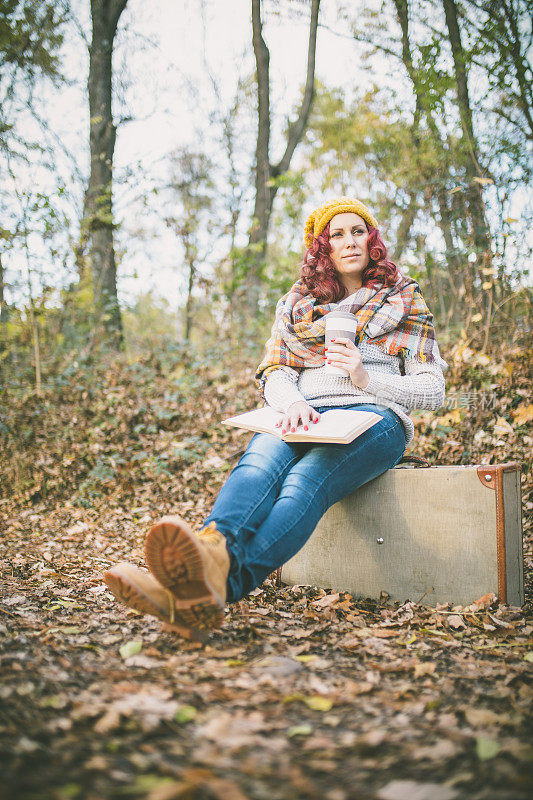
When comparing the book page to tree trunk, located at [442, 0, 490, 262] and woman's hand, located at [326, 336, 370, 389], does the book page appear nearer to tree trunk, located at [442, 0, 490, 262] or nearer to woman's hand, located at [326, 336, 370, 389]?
woman's hand, located at [326, 336, 370, 389]

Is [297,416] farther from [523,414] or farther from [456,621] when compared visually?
[523,414]

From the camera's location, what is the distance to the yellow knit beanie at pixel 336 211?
2.92 meters

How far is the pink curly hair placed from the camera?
2.83 metres

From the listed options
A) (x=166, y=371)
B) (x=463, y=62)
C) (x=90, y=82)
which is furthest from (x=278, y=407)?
(x=90, y=82)

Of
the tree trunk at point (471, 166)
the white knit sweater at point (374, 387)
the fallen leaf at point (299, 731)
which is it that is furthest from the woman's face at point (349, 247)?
the tree trunk at point (471, 166)

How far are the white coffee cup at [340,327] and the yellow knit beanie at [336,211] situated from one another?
75cm

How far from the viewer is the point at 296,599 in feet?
8.54

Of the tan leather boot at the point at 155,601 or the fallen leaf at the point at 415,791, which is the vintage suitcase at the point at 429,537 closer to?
the tan leather boot at the point at 155,601

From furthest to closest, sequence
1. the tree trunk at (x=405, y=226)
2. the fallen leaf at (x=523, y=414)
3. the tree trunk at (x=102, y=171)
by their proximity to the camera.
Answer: the tree trunk at (x=102, y=171) < the tree trunk at (x=405, y=226) < the fallen leaf at (x=523, y=414)

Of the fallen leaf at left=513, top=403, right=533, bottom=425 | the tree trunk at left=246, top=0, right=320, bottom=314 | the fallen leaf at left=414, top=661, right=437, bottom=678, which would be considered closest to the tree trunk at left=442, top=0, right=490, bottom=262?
the fallen leaf at left=513, top=403, right=533, bottom=425

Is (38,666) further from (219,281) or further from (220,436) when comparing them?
(219,281)

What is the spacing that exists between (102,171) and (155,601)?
707 centimetres

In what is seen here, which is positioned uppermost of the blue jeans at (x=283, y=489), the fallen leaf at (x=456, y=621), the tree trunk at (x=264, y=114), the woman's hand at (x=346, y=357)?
the tree trunk at (x=264, y=114)

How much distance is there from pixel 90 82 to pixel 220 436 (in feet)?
19.1
